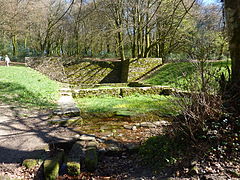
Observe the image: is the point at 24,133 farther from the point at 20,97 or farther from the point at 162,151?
the point at 20,97

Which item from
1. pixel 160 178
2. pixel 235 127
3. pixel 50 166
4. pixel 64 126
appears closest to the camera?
pixel 160 178

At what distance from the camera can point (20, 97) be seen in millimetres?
6602

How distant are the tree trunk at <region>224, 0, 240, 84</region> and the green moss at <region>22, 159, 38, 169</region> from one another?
3107mm

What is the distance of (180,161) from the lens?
2.22m

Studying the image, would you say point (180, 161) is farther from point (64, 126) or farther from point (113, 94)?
point (113, 94)

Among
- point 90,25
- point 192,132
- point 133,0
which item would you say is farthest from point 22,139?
point 90,25

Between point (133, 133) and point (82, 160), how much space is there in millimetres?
1539

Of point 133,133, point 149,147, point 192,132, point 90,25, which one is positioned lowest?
point 133,133

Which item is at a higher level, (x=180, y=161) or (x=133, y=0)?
(x=133, y=0)

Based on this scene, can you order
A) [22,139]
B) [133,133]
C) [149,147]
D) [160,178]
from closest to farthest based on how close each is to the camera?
[160,178], [149,147], [22,139], [133,133]

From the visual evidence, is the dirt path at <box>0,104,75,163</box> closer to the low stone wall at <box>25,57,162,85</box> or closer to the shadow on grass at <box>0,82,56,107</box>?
the shadow on grass at <box>0,82,56,107</box>

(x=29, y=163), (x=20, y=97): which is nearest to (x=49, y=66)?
(x=20, y=97)

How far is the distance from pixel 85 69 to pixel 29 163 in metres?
14.0

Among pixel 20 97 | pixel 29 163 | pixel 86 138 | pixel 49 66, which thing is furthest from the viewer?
pixel 49 66
